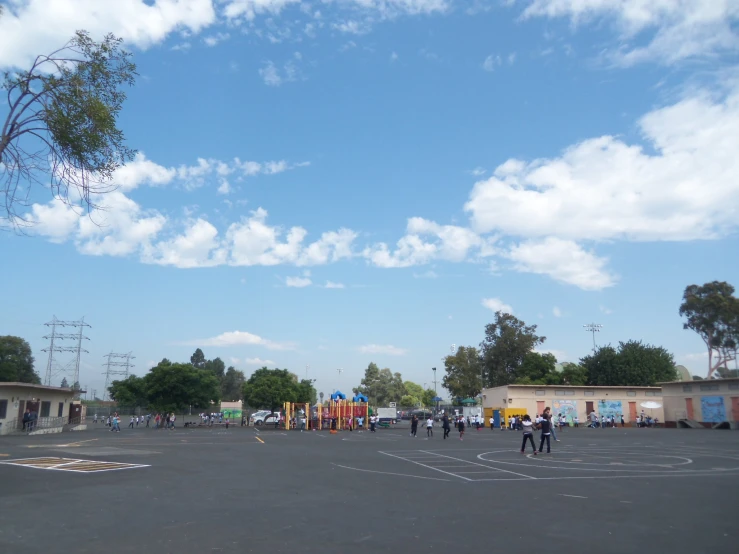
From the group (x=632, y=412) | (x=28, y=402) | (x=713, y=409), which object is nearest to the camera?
(x=28, y=402)

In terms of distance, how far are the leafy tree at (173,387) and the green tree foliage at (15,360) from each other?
35999mm

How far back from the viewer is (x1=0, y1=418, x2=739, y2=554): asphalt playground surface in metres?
7.91

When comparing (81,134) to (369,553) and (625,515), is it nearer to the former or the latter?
(369,553)

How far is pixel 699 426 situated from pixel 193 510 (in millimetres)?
54456

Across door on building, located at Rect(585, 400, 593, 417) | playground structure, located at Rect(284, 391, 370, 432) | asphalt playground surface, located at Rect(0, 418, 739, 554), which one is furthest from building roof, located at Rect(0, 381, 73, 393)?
door on building, located at Rect(585, 400, 593, 417)

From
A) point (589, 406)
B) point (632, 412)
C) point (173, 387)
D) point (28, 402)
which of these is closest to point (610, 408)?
point (589, 406)

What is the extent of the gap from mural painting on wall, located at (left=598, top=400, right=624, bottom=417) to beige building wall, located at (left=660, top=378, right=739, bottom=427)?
436cm

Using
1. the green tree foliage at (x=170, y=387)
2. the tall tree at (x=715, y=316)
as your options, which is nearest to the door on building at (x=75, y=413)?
the green tree foliage at (x=170, y=387)

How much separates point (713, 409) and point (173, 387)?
169ft

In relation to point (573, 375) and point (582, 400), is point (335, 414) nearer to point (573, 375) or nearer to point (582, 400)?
point (582, 400)

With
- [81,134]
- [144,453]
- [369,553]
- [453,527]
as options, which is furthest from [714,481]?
[144,453]

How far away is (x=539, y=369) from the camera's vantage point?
72.3 m

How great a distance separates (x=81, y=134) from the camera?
36.3 feet

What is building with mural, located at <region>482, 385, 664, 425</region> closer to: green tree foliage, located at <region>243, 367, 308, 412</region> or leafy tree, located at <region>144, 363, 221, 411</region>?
green tree foliage, located at <region>243, 367, 308, 412</region>
